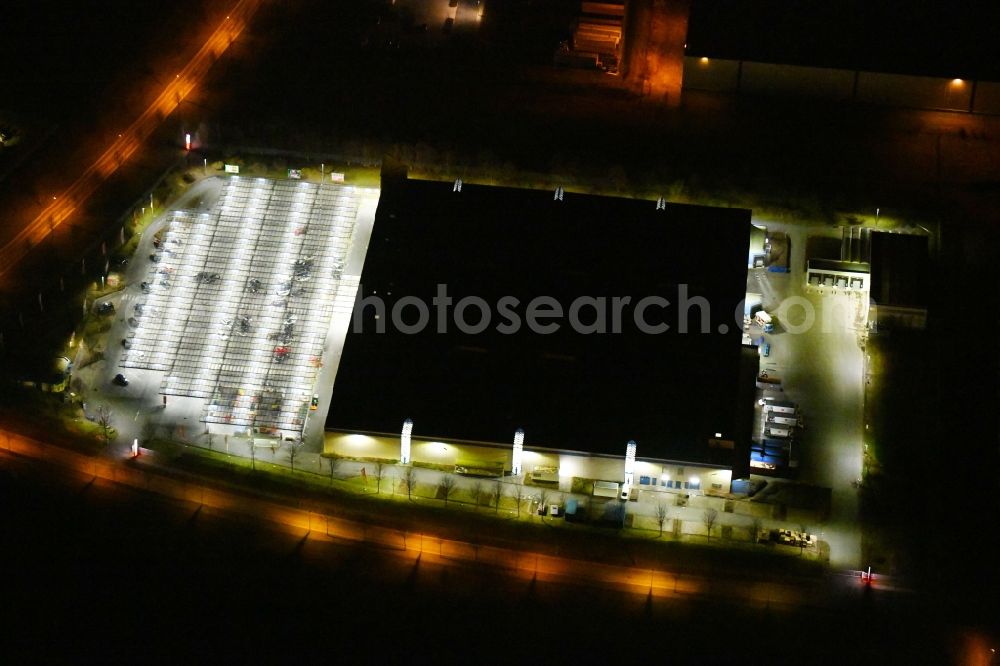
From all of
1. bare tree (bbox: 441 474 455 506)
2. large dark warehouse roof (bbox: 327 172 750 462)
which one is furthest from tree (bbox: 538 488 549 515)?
bare tree (bbox: 441 474 455 506)

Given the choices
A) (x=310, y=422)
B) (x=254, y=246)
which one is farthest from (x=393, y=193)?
(x=310, y=422)

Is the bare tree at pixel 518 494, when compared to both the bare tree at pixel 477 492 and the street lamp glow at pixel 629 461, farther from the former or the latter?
the street lamp glow at pixel 629 461

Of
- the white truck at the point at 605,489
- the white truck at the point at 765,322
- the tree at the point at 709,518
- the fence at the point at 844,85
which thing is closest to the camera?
the tree at the point at 709,518

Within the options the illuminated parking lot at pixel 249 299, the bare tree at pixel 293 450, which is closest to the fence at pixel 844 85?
the illuminated parking lot at pixel 249 299

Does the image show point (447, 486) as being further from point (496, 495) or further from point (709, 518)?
point (709, 518)

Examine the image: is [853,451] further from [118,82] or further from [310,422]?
[118,82]

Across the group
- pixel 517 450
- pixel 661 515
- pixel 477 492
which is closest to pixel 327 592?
pixel 477 492
